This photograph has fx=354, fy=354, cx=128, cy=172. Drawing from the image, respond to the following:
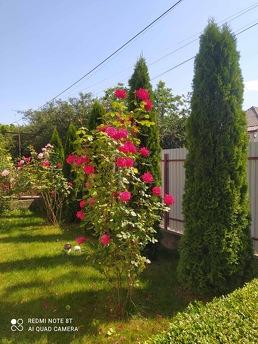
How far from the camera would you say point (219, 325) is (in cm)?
248

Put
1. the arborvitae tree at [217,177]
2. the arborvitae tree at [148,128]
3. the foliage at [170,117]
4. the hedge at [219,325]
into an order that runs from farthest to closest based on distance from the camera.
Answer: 1. the foliage at [170,117]
2. the arborvitae tree at [148,128]
3. the arborvitae tree at [217,177]
4. the hedge at [219,325]

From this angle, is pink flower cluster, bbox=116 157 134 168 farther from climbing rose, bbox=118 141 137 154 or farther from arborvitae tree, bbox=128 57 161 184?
arborvitae tree, bbox=128 57 161 184

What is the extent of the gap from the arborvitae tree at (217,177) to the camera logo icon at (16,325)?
6.95ft

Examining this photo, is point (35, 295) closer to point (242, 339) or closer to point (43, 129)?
point (242, 339)

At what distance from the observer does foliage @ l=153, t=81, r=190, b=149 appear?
18422 mm

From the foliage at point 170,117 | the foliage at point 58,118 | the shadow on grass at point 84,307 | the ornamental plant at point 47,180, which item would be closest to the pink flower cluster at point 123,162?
the shadow on grass at point 84,307

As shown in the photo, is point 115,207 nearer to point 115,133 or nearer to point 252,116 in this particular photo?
point 115,133

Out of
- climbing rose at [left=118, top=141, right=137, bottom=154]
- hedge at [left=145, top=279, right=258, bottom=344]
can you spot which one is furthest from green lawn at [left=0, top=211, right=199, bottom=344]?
climbing rose at [left=118, top=141, right=137, bottom=154]

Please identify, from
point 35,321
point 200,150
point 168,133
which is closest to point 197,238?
point 200,150

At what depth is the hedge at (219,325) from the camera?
2326 mm

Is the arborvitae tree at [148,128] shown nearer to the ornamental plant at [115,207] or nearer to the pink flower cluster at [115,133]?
the ornamental plant at [115,207]

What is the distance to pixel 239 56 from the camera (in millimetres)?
4770

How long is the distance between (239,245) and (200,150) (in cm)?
132

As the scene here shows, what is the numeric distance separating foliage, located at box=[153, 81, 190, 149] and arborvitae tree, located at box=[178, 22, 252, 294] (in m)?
9.43
